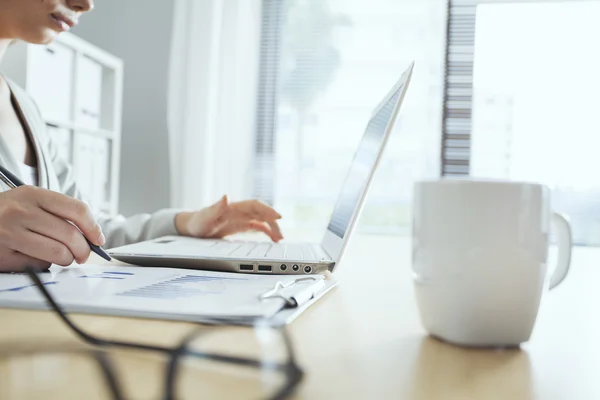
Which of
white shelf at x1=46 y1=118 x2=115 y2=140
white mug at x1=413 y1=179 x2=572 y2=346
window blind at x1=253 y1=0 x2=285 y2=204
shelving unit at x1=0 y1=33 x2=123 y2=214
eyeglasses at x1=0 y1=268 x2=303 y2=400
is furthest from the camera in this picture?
window blind at x1=253 y1=0 x2=285 y2=204

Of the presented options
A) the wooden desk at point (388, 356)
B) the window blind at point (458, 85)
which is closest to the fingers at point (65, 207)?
the wooden desk at point (388, 356)

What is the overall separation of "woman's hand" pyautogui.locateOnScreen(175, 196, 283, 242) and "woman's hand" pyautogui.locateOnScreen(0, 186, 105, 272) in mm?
541

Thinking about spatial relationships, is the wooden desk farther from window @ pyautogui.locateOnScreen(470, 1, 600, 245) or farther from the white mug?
window @ pyautogui.locateOnScreen(470, 1, 600, 245)

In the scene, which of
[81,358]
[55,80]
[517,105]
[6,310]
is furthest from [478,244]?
[517,105]

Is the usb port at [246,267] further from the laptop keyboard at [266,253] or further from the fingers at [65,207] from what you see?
the fingers at [65,207]

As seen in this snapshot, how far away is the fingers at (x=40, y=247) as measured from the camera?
0.58 m

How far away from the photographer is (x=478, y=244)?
0.39 metres

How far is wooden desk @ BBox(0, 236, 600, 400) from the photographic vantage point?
0.31 m

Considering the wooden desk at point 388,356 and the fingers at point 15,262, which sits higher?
the fingers at point 15,262

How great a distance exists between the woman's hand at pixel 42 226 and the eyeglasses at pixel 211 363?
22 centimetres

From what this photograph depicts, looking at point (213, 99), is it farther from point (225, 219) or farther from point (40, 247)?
point (40, 247)

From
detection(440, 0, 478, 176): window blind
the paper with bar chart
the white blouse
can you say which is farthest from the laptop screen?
detection(440, 0, 478, 176): window blind

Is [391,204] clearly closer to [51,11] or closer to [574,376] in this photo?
[51,11]

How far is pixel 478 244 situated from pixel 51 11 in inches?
42.3
